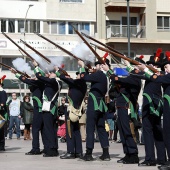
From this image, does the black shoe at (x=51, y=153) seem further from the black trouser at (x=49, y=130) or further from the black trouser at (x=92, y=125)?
the black trouser at (x=92, y=125)

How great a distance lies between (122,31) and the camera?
47.0 metres

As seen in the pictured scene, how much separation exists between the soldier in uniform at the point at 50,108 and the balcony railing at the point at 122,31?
32072 millimetres

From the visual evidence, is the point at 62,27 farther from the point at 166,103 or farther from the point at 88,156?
the point at 166,103

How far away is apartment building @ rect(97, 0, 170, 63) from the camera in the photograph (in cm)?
4653

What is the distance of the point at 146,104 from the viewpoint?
1168 cm

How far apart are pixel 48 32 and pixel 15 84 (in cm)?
459

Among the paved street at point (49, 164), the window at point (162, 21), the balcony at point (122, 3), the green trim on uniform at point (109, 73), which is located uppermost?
the balcony at point (122, 3)

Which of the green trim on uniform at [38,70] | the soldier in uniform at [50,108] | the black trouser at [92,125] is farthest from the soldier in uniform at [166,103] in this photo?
the green trim on uniform at [38,70]

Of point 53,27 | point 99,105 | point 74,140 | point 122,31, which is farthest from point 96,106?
point 122,31

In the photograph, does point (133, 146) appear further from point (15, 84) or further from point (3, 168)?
point (15, 84)

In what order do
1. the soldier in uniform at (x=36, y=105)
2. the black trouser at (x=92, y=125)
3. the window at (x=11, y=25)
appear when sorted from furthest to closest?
the window at (x=11, y=25), the soldier in uniform at (x=36, y=105), the black trouser at (x=92, y=125)

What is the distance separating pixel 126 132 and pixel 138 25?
36108 millimetres

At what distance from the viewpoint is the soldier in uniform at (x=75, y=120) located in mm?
13445

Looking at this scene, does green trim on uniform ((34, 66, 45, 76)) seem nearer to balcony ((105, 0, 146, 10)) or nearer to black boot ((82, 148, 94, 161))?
black boot ((82, 148, 94, 161))
